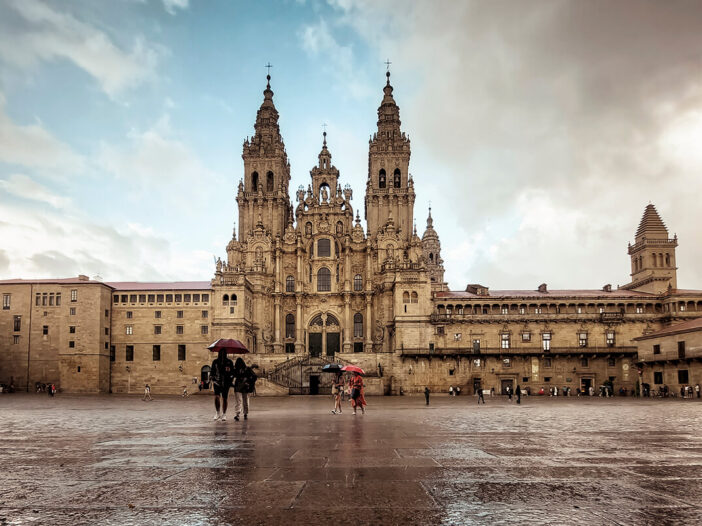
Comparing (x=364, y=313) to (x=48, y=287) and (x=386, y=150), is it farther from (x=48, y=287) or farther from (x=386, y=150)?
(x=48, y=287)

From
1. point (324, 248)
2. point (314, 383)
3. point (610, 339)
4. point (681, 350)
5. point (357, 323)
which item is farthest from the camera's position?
point (324, 248)

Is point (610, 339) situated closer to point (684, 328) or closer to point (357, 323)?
point (684, 328)

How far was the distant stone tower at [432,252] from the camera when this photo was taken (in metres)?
122

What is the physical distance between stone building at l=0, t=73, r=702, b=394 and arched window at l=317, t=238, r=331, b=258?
200 mm

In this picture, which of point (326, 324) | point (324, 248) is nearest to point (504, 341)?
point (326, 324)

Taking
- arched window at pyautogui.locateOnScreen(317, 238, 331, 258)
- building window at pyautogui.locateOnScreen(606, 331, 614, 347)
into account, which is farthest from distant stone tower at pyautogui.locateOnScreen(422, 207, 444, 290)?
building window at pyautogui.locateOnScreen(606, 331, 614, 347)

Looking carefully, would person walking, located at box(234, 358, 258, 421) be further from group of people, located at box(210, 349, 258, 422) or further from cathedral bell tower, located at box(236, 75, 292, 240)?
cathedral bell tower, located at box(236, 75, 292, 240)

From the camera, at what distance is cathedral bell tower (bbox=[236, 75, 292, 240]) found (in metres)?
81.1

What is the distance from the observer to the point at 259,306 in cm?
7612

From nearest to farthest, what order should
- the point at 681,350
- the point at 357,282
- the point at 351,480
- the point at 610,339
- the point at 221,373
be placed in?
the point at 351,480
the point at 221,373
the point at 681,350
the point at 610,339
the point at 357,282

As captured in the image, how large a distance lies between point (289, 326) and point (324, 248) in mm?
11154

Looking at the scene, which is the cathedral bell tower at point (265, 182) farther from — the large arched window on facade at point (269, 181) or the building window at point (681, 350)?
the building window at point (681, 350)

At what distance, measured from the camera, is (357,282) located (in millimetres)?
78312

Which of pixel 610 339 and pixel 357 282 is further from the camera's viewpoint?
pixel 357 282
